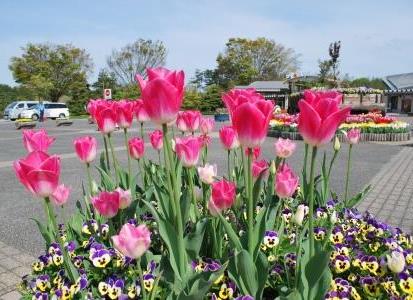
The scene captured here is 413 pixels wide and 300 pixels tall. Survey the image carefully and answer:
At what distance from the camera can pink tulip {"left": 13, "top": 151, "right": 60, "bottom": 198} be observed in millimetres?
1392

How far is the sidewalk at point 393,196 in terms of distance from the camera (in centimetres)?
486

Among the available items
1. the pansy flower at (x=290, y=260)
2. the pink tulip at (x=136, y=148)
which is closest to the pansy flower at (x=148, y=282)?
the pansy flower at (x=290, y=260)

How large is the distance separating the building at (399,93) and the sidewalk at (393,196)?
37.5 metres

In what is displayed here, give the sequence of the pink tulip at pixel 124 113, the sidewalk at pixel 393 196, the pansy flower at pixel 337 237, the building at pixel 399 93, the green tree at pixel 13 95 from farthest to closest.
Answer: the green tree at pixel 13 95 < the building at pixel 399 93 < the sidewalk at pixel 393 196 < the pink tulip at pixel 124 113 < the pansy flower at pixel 337 237

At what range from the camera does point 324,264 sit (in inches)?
54.2

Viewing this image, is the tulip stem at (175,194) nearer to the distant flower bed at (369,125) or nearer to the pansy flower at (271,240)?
the pansy flower at (271,240)

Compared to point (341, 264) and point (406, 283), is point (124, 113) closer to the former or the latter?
point (341, 264)

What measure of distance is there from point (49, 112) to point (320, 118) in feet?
122

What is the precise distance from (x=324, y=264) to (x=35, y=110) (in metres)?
37.2

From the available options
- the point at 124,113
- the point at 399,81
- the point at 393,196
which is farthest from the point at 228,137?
the point at 399,81

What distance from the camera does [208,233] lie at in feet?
6.49

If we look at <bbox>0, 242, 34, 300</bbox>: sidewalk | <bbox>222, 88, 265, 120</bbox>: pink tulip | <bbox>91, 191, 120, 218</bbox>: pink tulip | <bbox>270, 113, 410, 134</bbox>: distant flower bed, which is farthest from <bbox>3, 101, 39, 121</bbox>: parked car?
<bbox>222, 88, 265, 120</bbox>: pink tulip

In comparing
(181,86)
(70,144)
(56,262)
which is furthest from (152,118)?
(70,144)

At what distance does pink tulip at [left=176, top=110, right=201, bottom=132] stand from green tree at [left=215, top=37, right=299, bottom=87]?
56.5 metres
